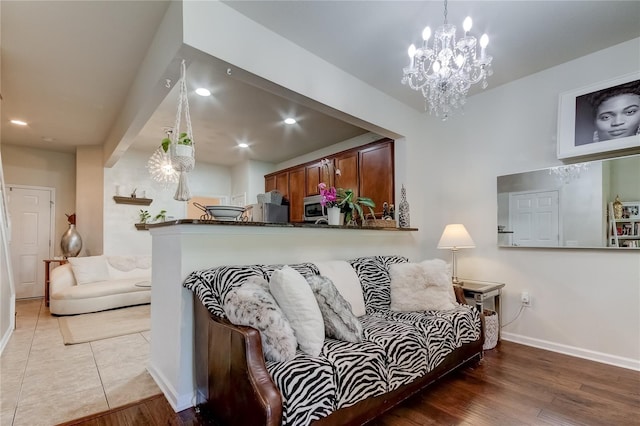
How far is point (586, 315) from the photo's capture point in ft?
8.94

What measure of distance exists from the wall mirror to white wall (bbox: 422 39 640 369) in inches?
4.2

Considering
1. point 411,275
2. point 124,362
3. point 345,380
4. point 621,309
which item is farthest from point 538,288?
point 124,362

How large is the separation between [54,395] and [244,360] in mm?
1662

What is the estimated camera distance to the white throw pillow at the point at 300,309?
1.63 metres

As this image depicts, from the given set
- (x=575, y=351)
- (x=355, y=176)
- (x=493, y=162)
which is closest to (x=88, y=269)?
(x=355, y=176)

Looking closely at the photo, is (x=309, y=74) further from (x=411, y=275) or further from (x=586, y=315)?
(x=586, y=315)

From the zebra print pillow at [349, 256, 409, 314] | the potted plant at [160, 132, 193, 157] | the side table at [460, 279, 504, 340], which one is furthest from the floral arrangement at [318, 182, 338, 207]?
the side table at [460, 279, 504, 340]

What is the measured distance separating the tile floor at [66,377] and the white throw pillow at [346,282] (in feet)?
4.74

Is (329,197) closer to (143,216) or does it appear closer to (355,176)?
(355,176)

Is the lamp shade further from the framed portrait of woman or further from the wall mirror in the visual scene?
the framed portrait of woman

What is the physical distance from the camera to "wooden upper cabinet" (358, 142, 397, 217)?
12.6ft

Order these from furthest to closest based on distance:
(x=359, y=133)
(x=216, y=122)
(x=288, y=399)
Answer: (x=359, y=133), (x=216, y=122), (x=288, y=399)

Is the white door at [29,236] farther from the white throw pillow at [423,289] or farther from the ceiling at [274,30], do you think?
the white throw pillow at [423,289]

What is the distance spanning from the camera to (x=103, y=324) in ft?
12.1
